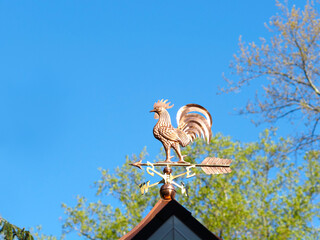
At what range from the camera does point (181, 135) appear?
5359 millimetres

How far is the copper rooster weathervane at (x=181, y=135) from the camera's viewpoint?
16.4ft

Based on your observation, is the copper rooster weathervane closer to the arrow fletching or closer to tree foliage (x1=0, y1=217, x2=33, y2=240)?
the arrow fletching

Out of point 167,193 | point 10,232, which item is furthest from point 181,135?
point 10,232

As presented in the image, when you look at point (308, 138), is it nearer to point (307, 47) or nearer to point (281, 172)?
point (307, 47)

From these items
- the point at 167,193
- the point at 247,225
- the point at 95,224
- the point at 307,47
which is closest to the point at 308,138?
the point at 307,47

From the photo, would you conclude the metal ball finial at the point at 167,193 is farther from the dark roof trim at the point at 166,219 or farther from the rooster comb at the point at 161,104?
the rooster comb at the point at 161,104

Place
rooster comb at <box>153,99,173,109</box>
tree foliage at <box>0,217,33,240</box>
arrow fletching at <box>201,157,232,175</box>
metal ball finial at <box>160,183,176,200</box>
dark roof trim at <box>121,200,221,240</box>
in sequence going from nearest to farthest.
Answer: dark roof trim at <box>121,200,221,240</box>
metal ball finial at <box>160,183,176,200</box>
arrow fletching at <box>201,157,232,175</box>
rooster comb at <box>153,99,173,109</box>
tree foliage at <box>0,217,33,240</box>

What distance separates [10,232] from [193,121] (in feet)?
9.41

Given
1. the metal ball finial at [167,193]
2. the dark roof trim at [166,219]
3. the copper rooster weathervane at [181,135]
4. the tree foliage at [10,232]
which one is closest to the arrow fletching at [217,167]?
the copper rooster weathervane at [181,135]

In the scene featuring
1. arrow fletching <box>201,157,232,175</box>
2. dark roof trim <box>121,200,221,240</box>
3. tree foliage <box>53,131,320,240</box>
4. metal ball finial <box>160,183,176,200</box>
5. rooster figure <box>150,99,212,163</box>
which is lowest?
dark roof trim <box>121,200,221,240</box>

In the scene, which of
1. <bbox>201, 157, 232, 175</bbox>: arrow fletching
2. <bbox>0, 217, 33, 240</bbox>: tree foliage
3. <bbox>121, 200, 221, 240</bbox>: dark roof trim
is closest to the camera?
<bbox>121, 200, 221, 240</bbox>: dark roof trim

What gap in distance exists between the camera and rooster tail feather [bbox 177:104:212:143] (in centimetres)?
551

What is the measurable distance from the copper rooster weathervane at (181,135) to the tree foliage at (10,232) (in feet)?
7.82

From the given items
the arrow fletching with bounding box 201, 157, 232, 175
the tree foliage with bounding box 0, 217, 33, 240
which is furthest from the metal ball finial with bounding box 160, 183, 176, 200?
the tree foliage with bounding box 0, 217, 33, 240
